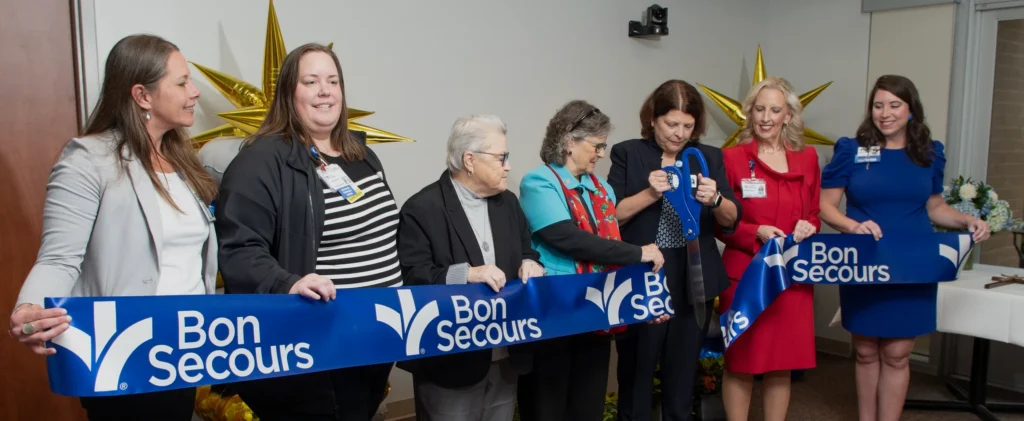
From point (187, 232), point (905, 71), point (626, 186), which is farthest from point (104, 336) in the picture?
point (905, 71)

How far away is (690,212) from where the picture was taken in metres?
2.96

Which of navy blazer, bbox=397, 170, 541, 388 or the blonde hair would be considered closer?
navy blazer, bbox=397, 170, 541, 388

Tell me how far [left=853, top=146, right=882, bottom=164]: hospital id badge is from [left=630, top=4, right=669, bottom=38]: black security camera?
194cm

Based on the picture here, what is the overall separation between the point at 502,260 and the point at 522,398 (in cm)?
63

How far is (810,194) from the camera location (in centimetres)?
339

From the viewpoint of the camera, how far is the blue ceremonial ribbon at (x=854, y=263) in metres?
3.21

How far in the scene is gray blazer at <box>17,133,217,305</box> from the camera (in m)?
1.76

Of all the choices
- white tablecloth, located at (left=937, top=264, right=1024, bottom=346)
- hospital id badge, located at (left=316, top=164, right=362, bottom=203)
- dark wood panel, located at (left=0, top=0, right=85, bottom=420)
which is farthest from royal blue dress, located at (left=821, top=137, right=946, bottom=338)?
dark wood panel, located at (left=0, top=0, right=85, bottom=420)

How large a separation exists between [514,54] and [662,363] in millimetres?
2055

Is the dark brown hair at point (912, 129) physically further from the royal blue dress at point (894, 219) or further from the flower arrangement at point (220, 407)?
the flower arrangement at point (220, 407)

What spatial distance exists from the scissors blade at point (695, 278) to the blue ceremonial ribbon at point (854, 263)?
0.19 m

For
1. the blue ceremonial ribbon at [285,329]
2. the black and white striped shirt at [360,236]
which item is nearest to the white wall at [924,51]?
the blue ceremonial ribbon at [285,329]

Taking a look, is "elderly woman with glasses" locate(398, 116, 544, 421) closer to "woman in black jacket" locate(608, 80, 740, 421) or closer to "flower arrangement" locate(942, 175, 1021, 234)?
"woman in black jacket" locate(608, 80, 740, 421)

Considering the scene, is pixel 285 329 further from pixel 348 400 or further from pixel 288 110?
pixel 288 110
